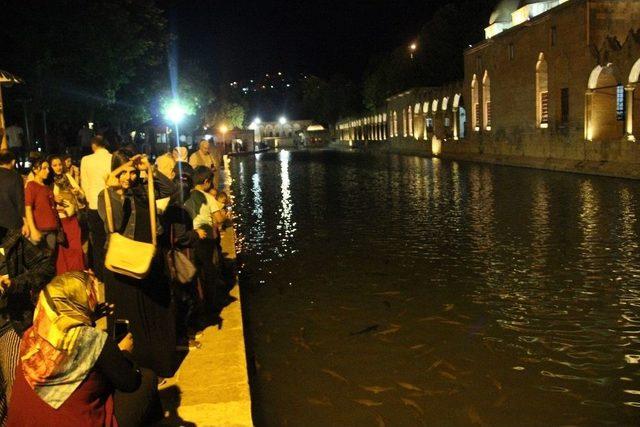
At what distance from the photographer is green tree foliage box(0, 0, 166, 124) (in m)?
20.2

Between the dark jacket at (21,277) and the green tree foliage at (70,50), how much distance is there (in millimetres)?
16280

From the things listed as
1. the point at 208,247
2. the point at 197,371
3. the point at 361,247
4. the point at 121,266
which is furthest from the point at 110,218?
the point at 361,247

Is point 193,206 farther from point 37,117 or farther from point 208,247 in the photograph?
point 37,117

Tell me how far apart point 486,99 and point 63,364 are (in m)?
45.2

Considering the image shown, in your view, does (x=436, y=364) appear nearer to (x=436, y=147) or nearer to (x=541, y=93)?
(x=541, y=93)

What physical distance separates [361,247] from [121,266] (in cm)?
709

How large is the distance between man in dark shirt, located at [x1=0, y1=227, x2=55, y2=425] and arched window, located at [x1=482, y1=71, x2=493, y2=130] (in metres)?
41.8

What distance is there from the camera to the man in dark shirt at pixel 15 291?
4.07 meters

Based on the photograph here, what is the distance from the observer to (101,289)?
801 cm

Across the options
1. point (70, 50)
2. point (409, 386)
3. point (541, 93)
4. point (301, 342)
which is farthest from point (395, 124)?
point (409, 386)

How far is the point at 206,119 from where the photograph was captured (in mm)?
77688

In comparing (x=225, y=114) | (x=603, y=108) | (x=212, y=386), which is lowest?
(x=212, y=386)

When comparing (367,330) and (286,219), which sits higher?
(286,219)

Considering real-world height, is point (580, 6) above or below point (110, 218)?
above
